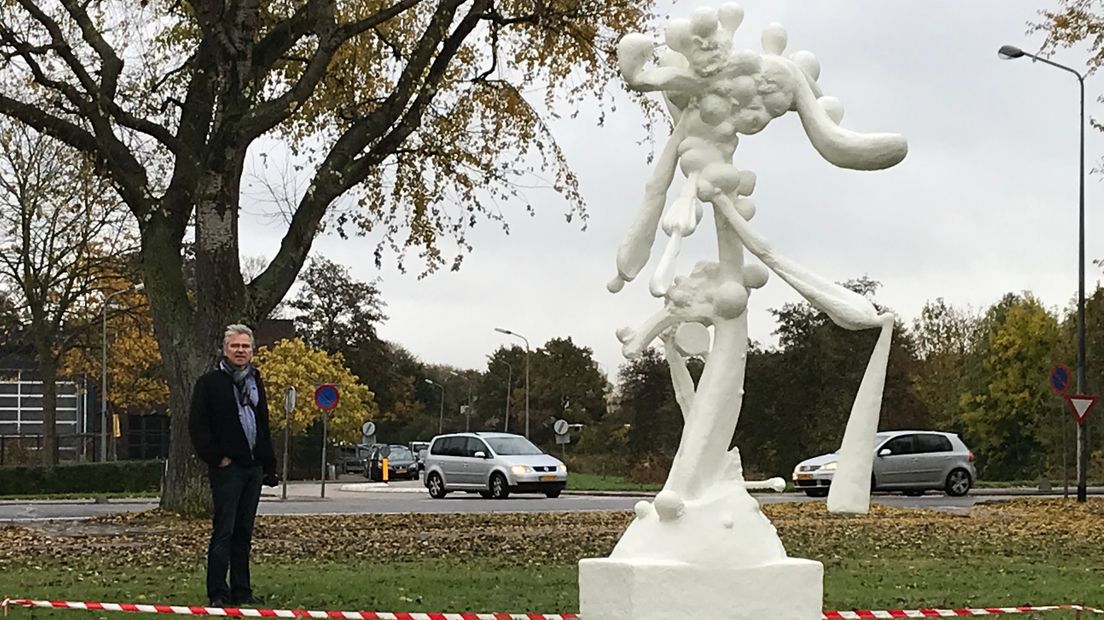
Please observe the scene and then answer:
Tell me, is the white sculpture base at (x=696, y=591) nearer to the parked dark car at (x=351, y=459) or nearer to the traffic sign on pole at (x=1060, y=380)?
the traffic sign on pole at (x=1060, y=380)

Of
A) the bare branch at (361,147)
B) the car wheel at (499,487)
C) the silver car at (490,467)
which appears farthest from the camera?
the car wheel at (499,487)

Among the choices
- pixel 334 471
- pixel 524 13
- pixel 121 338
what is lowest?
pixel 334 471

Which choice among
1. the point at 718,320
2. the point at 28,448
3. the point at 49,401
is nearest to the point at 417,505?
the point at 49,401

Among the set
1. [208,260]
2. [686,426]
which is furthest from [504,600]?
[208,260]

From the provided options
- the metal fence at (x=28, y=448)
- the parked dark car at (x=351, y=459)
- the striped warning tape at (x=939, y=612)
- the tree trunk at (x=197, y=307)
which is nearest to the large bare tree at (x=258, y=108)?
the tree trunk at (x=197, y=307)

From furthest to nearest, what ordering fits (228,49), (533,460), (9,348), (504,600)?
(9,348)
(533,460)
(228,49)
(504,600)

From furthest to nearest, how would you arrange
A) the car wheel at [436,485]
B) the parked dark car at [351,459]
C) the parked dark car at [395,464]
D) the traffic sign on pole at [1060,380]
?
1. the parked dark car at [351,459]
2. the parked dark car at [395,464]
3. the car wheel at [436,485]
4. the traffic sign on pole at [1060,380]

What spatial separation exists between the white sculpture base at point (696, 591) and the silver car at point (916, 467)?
25.6 meters

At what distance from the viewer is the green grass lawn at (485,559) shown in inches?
437

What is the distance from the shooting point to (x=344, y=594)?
1105cm

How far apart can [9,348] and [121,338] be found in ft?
10.6

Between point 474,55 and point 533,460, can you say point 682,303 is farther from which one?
point 533,460

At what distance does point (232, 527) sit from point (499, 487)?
23.6m

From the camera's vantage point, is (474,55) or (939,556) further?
(474,55)
